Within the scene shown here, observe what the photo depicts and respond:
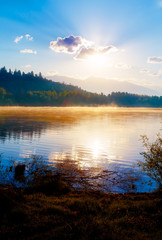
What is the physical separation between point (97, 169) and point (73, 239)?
12.9 metres

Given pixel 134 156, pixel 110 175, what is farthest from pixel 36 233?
pixel 134 156

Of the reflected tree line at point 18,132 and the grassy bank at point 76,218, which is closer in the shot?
the grassy bank at point 76,218

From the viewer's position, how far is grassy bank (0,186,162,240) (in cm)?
839

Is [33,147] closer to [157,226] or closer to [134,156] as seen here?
[134,156]

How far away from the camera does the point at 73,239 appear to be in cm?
807

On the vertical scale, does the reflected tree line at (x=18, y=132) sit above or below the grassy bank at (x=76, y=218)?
below

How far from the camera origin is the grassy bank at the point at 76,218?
839cm

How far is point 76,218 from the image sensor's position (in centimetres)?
980

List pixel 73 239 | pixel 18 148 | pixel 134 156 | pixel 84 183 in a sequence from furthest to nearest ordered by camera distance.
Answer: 1. pixel 18 148
2. pixel 134 156
3. pixel 84 183
4. pixel 73 239

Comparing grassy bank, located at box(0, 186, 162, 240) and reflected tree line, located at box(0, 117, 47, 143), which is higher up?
grassy bank, located at box(0, 186, 162, 240)

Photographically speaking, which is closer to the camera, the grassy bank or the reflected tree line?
the grassy bank

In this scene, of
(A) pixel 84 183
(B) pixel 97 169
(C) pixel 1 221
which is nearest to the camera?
(C) pixel 1 221

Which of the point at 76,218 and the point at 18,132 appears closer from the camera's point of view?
the point at 76,218

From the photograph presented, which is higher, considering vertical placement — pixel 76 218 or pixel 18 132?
pixel 76 218
